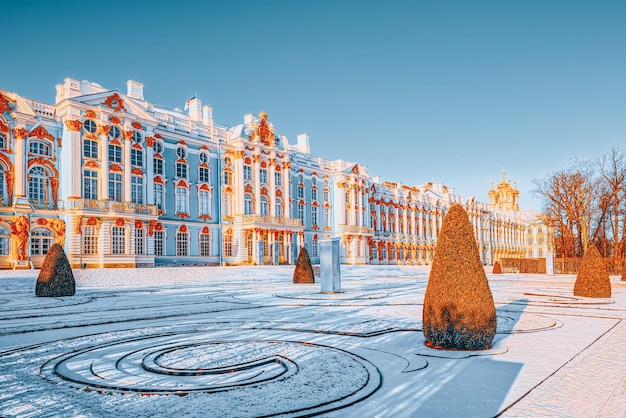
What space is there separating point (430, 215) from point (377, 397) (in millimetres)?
71233

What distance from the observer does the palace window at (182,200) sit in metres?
38.6

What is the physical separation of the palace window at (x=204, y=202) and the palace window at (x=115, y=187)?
25.2 ft

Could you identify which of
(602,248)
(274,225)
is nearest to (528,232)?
(602,248)

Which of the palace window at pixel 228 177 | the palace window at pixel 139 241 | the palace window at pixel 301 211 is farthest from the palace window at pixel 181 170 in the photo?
the palace window at pixel 301 211

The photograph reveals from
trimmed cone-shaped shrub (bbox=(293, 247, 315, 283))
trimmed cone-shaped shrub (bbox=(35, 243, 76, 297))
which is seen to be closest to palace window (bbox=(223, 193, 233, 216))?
trimmed cone-shaped shrub (bbox=(293, 247, 315, 283))

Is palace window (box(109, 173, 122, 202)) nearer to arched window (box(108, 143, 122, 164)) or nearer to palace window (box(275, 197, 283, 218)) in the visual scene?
arched window (box(108, 143, 122, 164))

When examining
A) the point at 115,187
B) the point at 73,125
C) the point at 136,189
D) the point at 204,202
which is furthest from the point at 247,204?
the point at 73,125

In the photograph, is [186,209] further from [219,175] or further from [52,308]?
[52,308]

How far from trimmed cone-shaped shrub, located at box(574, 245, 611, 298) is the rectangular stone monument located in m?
8.34

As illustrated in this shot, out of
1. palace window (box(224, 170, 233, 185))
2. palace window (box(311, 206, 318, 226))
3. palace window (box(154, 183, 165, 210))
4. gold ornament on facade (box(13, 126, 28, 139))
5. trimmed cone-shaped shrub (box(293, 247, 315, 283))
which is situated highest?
gold ornament on facade (box(13, 126, 28, 139))

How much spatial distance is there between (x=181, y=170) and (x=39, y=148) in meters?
10.8

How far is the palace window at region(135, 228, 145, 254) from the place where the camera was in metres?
34.0

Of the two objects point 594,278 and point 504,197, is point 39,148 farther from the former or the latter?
point 504,197

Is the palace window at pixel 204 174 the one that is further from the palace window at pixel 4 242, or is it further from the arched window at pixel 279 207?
the palace window at pixel 4 242
